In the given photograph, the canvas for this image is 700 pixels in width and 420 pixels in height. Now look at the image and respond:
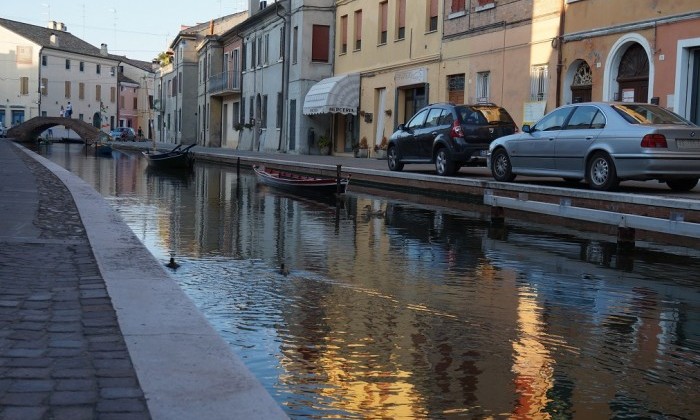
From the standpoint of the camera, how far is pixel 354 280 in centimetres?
805

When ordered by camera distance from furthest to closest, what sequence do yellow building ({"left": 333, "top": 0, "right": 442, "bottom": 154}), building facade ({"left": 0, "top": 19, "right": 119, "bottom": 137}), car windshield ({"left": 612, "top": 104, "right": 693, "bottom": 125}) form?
building facade ({"left": 0, "top": 19, "right": 119, "bottom": 137})
yellow building ({"left": 333, "top": 0, "right": 442, "bottom": 154})
car windshield ({"left": 612, "top": 104, "right": 693, "bottom": 125})

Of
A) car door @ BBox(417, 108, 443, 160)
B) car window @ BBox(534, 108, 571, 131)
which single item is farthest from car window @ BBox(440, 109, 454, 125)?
car window @ BBox(534, 108, 571, 131)

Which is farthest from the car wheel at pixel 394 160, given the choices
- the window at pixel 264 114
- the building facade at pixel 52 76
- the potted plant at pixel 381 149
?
the building facade at pixel 52 76

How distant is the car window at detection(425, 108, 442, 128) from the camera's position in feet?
63.0

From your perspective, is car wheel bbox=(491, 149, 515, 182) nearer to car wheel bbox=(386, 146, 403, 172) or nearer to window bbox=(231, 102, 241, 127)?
car wheel bbox=(386, 146, 403, 172)

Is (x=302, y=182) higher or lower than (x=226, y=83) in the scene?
lower

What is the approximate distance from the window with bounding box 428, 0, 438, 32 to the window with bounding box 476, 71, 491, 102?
3761 mm

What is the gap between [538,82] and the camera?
23.6 meters

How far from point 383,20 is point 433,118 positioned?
1591 centimetres

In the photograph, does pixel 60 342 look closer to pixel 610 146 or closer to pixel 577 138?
pixel 610 146

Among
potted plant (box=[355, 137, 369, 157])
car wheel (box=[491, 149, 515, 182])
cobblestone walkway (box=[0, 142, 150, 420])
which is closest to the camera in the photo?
cobblestone walkway (box=[0, 142, 150, 420])

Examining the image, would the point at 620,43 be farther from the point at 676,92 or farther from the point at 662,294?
the point at 662,294

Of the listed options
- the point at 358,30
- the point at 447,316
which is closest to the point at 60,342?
the point at 447,316

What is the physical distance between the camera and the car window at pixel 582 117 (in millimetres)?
13867
